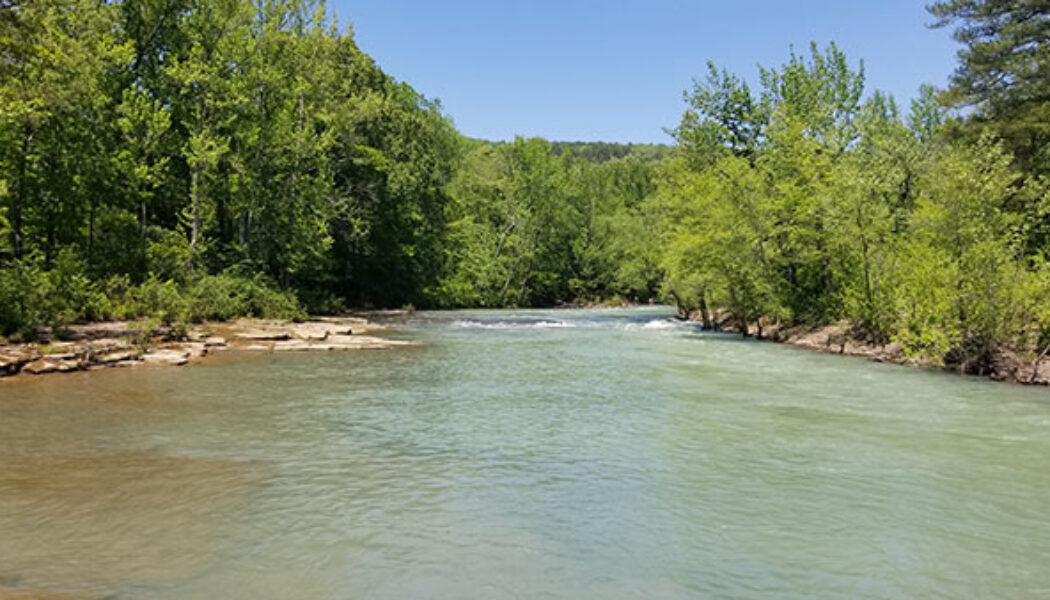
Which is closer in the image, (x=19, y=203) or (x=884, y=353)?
(x=884, y=353)

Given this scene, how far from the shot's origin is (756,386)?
16.8 m

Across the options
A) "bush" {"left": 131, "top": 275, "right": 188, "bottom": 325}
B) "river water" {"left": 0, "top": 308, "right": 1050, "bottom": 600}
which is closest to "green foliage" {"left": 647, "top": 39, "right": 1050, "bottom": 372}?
"river water" {"left": 0, "top": 308, "right": 1050, "bottom": 600}

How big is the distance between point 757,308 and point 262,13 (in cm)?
3095

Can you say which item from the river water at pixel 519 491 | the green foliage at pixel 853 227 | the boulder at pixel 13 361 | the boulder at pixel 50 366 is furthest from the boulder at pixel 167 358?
the green foliage at pixel 853 227

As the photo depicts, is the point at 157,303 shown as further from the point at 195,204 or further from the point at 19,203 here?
the point at 195,204

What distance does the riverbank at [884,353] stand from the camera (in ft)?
57.1

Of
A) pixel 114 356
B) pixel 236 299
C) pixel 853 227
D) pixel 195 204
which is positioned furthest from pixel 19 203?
pixel 853 227

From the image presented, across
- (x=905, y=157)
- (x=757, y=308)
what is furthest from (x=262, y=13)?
(x=905, y=157)

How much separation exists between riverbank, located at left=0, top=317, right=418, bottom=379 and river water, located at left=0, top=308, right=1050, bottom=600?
6.31 ft

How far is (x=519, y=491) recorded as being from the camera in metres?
8.50

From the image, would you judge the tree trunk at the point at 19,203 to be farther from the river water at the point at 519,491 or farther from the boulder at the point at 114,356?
the river water at the point at 519,491

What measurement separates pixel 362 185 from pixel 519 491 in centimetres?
4225

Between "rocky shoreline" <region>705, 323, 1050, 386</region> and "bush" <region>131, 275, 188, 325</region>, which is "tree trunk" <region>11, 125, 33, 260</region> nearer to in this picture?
"bush" <region>131, 275, 188, 325</region>

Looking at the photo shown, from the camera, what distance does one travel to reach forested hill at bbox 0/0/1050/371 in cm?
1991
